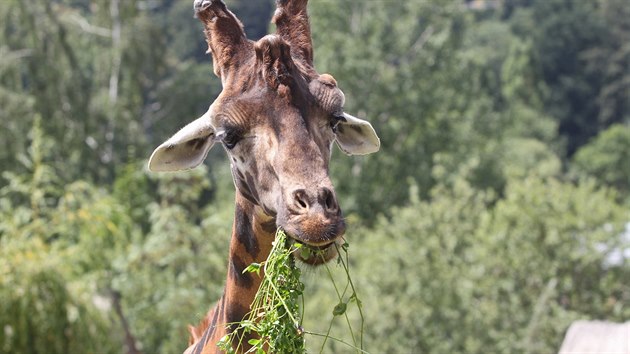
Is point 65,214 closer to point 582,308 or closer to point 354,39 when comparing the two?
point 582,308

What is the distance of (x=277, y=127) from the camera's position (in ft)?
15.6

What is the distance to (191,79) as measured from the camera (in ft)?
136

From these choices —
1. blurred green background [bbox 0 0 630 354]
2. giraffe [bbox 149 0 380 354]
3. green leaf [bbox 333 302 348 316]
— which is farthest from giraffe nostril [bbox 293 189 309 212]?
green leaf [bbox 333 302 348 316]

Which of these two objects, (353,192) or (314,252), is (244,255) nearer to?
(314,252)

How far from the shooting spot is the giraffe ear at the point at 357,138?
18.0ft

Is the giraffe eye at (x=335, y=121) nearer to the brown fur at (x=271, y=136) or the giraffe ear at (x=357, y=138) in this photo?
the brown fur at (x=271, y=136)

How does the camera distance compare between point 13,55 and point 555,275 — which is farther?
point 13,55

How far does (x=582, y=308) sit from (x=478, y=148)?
2018cm

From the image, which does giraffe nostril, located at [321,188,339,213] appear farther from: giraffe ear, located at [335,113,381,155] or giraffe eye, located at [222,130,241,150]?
giraffe ear, located at [335,113,381,155]

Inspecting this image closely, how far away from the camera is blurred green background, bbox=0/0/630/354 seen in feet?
Answer: 60.8

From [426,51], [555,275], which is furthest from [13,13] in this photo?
[555,275]

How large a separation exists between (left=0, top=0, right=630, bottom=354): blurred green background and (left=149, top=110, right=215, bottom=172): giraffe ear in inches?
33.6

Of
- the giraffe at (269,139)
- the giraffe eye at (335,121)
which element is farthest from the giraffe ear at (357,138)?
the giraffe eye at (335,121)

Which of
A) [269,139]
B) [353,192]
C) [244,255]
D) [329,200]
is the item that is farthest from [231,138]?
[353,192]
